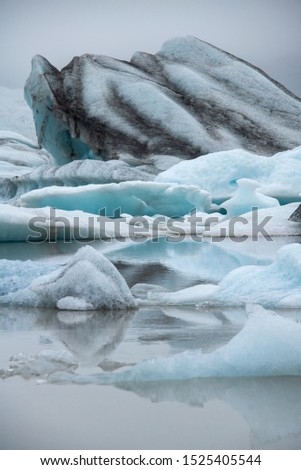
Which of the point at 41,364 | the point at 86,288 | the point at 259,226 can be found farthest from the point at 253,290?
the point at 259,226

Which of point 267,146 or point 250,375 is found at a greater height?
point 267,146

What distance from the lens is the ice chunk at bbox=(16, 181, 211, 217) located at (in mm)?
11484

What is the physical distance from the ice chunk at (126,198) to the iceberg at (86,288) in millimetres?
7359

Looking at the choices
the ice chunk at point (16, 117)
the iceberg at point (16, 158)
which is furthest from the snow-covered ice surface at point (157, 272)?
the ice chunk at point (16, 117)

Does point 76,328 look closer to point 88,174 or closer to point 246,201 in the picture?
point 246,201

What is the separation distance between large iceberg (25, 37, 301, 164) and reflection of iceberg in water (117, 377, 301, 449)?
13.4m

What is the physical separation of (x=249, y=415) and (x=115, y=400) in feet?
1.20

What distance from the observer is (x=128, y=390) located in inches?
92.2

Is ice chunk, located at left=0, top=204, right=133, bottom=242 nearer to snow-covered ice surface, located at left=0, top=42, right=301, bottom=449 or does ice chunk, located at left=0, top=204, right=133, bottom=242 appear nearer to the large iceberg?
snow-covered ice surface, located at left=0, top=42, right=301, bottom=449

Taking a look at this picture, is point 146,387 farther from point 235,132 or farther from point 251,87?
point 251,87

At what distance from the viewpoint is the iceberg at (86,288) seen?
3896 millimetres

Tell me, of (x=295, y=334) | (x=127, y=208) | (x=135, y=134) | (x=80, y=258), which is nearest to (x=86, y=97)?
(x=135, y=134)

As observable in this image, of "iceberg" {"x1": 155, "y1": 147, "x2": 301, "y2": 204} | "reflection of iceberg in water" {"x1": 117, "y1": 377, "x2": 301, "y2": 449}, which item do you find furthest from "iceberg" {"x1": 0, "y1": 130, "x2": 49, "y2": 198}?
"reflection of iceberg in water" {"x1": 117, "y1": 377, "x2": 301, "y2": 449}

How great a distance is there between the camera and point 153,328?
337 cm
